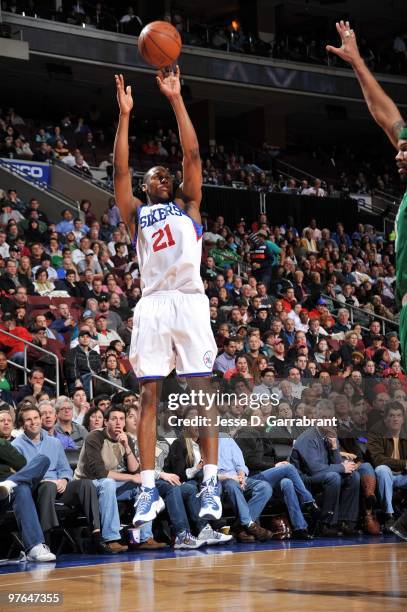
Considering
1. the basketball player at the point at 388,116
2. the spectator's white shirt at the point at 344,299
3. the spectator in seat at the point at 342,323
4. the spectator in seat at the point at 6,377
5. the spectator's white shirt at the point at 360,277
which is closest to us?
the basketball player at the point at 388,116

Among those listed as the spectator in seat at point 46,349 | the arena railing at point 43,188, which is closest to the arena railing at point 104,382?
the spectator in seat at point 46,349

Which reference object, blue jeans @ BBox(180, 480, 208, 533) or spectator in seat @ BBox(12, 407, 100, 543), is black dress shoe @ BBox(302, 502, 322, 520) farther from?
spectator in seat @ BBox(12, 407, 100, 543)

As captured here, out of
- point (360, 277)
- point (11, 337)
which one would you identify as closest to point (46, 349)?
point (11, 337)

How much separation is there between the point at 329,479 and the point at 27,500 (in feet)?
10.8

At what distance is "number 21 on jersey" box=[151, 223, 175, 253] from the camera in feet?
20.5

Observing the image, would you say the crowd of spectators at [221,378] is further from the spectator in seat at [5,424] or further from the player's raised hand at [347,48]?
the player's raised hand at [347,48]

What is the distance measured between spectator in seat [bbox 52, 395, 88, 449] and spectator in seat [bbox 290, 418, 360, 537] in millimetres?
2169

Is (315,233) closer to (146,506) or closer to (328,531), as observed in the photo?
(328,531)

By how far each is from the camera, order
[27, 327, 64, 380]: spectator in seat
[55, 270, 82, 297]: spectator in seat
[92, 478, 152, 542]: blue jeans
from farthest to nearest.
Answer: [55, 270, 82, 297]: spectator in seat, [27, 327, 64, 380]: spectator in seat, [92, 478, 152, 542]: blue jeans

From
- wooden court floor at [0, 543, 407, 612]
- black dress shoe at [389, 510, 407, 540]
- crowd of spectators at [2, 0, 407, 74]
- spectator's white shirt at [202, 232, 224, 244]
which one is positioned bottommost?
A: wooden court floor at [0, 543, 407, 612]

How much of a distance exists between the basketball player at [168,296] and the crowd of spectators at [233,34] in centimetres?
1625

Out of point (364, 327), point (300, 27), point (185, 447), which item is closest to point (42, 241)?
point (364, 327)

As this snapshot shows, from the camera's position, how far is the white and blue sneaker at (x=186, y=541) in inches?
335

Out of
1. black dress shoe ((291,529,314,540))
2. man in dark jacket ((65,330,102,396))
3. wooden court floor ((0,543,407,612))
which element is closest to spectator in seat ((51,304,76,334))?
man in dark jacket ((65,330,102,396))
